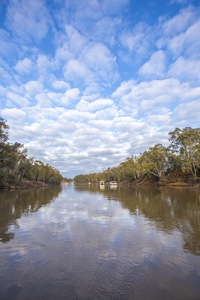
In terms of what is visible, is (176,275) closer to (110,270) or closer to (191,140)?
(110,270)

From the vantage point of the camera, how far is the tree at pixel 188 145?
49.3 metres

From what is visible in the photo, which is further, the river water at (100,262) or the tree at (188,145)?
the tree at (188,145)

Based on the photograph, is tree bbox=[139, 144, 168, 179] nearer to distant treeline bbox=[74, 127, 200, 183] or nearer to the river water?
distant treeline bbox=[74, 127, 200, 183]

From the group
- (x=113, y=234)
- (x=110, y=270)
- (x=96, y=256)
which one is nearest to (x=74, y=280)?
(x=110, y=270)

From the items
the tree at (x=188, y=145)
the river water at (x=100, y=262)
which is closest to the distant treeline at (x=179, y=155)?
the tree at (x=188, y=145)

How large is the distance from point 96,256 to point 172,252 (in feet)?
9.05

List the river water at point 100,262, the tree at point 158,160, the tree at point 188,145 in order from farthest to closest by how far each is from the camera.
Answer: the tree at point 158,160, the tree at point 188,145, the river water at point 100,262

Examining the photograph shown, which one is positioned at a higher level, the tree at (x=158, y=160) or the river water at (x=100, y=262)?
the tree at (x=158, y=160)

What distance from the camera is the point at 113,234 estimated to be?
997cm

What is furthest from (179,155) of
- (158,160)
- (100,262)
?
(100,262)

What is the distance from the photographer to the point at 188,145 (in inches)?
1998

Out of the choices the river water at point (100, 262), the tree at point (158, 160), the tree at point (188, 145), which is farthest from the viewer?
the tree at point (158, 160)

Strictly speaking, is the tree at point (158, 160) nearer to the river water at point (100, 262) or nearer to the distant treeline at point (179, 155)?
the distant treeline at point (179, 155)

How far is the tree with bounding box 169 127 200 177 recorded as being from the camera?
49.3m
